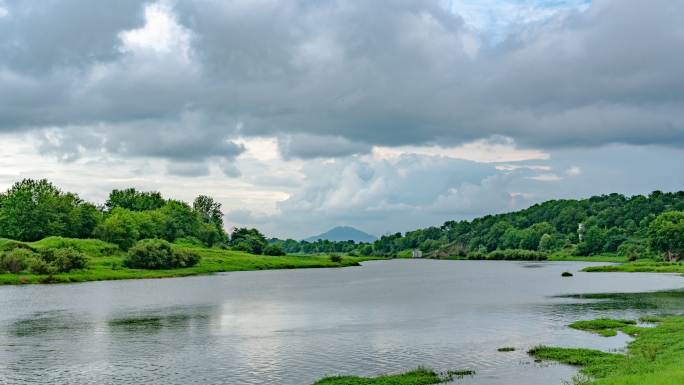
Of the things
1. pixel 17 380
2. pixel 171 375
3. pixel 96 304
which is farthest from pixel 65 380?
pixel 96 304

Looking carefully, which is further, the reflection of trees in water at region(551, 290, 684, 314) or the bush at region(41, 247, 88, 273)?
the bush at region(41, 247, 88, 273)

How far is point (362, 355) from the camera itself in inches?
1960

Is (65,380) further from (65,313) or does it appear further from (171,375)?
(65,313)

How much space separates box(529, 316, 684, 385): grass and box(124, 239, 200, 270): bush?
Answer: 15233 centimetres

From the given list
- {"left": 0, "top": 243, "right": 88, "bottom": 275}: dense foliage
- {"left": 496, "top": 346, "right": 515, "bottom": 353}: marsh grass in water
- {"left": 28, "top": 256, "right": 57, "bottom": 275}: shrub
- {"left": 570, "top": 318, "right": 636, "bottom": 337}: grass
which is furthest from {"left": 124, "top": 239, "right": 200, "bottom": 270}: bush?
{"left": 496, "top": 346, "right": 515, "bottom": 353}: marsh grass in water

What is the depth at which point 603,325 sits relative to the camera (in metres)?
62.8

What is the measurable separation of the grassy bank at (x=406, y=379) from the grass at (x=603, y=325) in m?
24.7

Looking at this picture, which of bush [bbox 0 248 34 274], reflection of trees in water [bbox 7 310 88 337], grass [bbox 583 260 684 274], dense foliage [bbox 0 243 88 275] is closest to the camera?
reflection of trees in water [bbox 7 310 88 337]

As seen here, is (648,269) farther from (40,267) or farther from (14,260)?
(14,260)

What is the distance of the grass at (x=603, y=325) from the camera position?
198ft

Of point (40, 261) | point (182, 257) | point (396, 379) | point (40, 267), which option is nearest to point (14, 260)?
point (40, 261)

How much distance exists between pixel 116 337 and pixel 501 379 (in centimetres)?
3961

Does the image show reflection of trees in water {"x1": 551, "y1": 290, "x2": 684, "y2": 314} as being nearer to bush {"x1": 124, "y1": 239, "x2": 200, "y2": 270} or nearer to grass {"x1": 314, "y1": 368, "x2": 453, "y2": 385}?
grass {"x1": 314, "y1": 368, "x2": 453, "y2": 385}

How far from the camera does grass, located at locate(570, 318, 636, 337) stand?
60.4m
